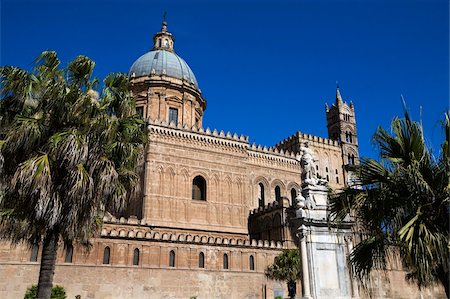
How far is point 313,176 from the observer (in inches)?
484

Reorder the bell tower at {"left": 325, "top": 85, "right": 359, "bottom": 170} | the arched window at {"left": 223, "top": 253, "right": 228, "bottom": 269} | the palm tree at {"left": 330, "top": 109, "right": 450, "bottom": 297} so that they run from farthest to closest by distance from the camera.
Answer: the bell tower at {"left": 325, "top": 85, "right": 359, "bottom": 170} → the arched window at {"left": 223, "top": 253, "right": 228, "bottom": 269} → the palm tree at {"left": 330, "top": 109, "right": 450, "bottom": 297}

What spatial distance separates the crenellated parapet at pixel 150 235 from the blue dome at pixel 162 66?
16.0m

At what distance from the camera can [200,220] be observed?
33.3 m

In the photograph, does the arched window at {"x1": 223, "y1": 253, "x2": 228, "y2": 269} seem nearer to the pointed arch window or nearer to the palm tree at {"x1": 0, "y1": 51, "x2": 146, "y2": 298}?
the pointed arch window

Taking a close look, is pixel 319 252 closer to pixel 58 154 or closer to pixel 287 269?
pixel 58 154

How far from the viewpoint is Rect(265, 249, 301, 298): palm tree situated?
26.3 metres

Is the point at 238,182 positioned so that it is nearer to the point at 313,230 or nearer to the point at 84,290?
the point at 84,290

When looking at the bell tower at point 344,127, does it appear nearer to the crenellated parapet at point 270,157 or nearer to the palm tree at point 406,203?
the crenellated parapet at point 270,157

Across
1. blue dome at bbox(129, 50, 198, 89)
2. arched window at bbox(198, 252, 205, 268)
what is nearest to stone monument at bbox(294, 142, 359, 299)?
arched window at bbox(198, 252, 205, 268)

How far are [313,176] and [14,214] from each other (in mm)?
8113

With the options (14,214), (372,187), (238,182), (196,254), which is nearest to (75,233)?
(14,214)

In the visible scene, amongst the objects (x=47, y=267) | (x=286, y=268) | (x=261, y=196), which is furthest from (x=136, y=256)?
(x=261, y=196)

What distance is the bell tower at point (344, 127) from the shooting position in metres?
48.5

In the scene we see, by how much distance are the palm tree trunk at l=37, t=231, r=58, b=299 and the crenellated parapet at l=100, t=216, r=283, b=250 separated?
1494 cm
